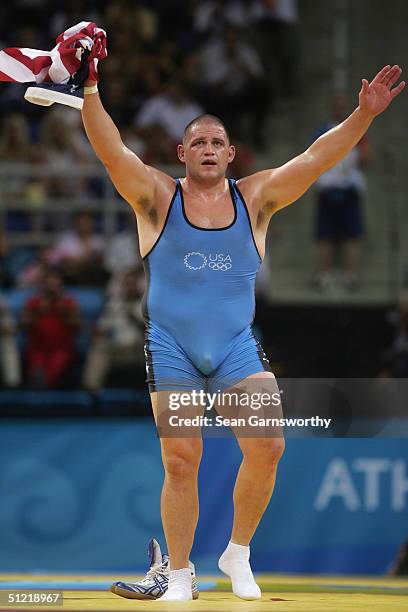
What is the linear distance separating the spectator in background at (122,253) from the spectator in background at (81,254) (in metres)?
0.09

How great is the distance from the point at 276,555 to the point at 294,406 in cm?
223

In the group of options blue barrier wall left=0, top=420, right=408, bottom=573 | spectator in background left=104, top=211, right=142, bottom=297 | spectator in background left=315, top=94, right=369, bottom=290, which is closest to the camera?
blue barrier wall left=0, top=420, right=408, bottom=573

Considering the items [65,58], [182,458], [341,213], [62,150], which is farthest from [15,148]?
[182,458]

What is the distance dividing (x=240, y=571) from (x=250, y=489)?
426 mm

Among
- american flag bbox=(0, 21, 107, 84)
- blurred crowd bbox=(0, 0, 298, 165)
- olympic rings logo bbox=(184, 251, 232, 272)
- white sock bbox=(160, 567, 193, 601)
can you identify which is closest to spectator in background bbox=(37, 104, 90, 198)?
blurred crowd bbox=(0, 0, 298, 165)

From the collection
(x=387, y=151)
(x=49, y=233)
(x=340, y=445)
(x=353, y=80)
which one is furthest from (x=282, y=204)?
(x=353, y=80)

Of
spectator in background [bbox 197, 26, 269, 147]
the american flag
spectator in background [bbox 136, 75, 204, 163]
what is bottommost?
the american flag

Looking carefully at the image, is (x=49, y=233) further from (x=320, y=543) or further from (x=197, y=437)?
(x=197, y=437)

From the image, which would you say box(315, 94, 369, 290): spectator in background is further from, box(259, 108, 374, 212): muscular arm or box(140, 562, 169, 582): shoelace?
box(140, 562, 169, 582): shoelace

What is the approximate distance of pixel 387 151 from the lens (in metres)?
14.0

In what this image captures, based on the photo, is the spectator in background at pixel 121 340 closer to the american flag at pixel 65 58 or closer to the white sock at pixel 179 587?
the american flag at pixel 65 58

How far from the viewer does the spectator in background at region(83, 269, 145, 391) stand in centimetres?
1127

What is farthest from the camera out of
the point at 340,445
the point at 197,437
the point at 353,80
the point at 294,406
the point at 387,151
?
the point at 353,80

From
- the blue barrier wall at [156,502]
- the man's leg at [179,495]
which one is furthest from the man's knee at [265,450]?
the blue barrier wall at [156,502]
